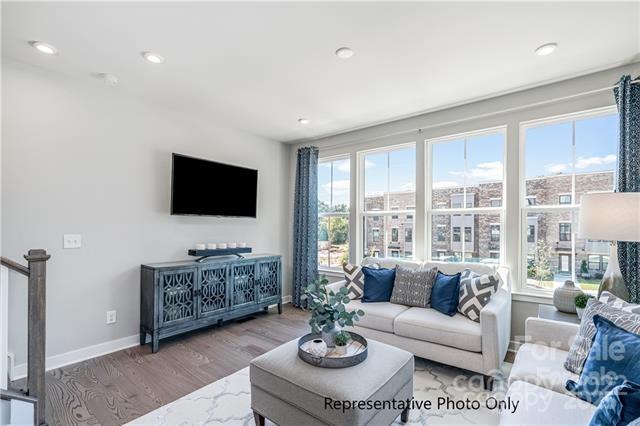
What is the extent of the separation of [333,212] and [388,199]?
36.8 inches

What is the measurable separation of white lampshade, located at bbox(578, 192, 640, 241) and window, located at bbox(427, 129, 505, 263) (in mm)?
1132

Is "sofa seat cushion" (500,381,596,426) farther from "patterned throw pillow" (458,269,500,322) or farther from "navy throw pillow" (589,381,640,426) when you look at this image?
"patterned throw pillow" (458,269,500,322)

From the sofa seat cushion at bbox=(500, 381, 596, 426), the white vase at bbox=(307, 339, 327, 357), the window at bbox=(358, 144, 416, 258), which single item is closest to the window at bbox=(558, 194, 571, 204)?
the window at bbox=(358, 144, 416, 258)

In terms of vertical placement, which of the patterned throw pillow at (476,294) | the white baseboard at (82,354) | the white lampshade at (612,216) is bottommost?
the white baseboard at (82,354)

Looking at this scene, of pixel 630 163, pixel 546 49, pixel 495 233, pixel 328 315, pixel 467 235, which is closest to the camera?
pixel 328 315

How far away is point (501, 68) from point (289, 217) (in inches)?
137

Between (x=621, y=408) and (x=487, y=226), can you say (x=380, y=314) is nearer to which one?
(x=487, y=226)

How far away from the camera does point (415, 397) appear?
2.28m

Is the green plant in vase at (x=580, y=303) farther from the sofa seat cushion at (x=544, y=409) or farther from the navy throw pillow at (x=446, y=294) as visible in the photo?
the sofa seat cushion at (x=544, y=409)

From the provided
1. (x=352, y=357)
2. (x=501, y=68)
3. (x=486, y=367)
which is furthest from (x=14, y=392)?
(x=501, y=68)

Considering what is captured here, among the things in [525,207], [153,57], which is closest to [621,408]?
[525,207]

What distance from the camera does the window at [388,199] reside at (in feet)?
13.0

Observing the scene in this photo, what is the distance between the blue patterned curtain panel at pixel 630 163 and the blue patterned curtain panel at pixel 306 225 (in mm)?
3307

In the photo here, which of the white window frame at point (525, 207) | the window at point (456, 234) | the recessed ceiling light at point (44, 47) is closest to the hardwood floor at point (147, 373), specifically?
the window at point (456, 234)
